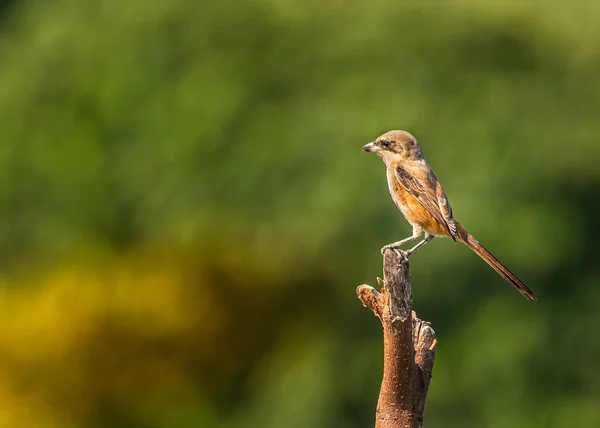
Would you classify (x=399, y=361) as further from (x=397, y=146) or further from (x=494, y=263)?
(x=397, y=146)

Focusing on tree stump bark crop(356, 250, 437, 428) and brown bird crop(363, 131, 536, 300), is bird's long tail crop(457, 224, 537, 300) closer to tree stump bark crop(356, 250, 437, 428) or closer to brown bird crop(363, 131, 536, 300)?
brown bird crop(363, 131, 536, 300)

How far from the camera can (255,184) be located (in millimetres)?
9727

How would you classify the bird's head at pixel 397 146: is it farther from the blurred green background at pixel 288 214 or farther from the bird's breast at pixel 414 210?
the blurred green background at pixel 288 214

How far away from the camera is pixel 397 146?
539cm

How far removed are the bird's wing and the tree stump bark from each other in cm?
142

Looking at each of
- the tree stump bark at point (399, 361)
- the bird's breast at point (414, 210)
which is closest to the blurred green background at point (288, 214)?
the bird's breast at point (414, 210)

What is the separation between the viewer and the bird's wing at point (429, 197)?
17.6ft

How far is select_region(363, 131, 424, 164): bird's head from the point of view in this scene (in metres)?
5.36

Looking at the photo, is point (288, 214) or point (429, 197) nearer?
point (429, 197)

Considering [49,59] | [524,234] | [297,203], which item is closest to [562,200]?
[524,234]

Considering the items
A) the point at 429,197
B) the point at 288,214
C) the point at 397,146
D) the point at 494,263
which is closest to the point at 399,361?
the point at 494,263

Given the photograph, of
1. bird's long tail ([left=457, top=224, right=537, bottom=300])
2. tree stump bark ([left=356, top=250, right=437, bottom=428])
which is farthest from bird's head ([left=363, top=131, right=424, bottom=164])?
tree stump bark ([left=356, top=250, right=437, bottom=428])

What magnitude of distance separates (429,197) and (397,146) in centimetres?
31

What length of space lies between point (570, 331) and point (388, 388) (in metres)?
5.34
